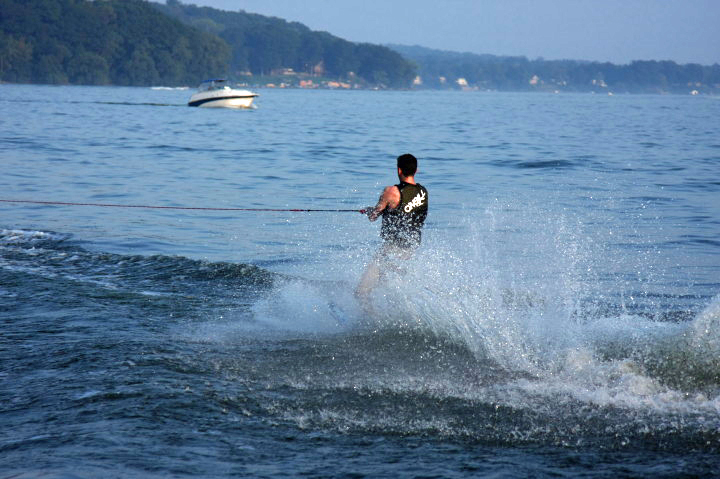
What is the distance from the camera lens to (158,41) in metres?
158

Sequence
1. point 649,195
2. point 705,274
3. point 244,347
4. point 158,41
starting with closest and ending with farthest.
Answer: point 244,347 → point 705,274 → point 649,195 → point 158,41

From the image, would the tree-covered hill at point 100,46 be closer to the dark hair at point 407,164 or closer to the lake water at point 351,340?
the lake water at point 351,340

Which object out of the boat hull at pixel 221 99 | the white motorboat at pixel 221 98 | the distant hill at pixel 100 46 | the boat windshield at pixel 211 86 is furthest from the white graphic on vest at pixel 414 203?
the distant hill at pixel 100 46

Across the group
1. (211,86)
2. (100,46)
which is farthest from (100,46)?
(211,86)

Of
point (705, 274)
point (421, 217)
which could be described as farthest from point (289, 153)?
point (421, 217)

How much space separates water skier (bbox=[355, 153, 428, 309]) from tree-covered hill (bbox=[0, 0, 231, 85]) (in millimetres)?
143993

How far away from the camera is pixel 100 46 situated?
15038 cm

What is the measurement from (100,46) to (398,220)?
154m

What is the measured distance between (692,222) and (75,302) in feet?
37.3

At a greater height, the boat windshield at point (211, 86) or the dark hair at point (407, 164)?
the boat windshield at point (211, 86)

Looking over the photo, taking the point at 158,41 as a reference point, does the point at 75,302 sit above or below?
below

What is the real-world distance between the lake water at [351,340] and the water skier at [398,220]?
6.8 inches

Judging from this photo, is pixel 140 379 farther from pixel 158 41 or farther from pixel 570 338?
pixel 158 41

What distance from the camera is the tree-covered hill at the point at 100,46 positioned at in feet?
464
